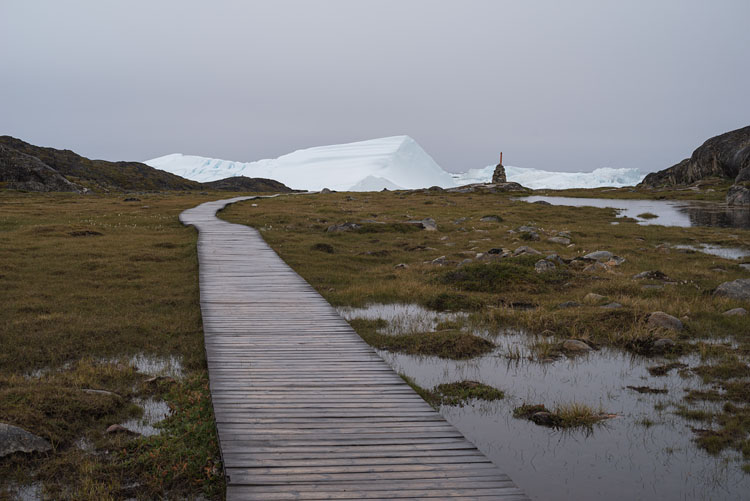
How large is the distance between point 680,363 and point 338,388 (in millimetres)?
6459

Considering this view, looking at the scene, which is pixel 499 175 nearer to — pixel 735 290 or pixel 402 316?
pixel 735 290

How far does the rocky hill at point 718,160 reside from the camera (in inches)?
2724

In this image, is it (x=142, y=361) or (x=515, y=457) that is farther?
(x=142, y=361)

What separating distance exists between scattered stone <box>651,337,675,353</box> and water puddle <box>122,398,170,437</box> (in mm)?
9032

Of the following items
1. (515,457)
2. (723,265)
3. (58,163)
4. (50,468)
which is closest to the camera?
(50,468)

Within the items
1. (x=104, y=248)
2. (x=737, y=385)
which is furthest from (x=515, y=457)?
(x=104, y=248)

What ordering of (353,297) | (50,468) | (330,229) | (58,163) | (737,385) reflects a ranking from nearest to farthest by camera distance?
(50,468), (737,385), (353,297), (330,229), (58,163)

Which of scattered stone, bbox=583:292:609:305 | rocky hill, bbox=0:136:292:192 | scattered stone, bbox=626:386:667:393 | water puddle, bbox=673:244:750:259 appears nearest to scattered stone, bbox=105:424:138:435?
scattered stone, bbox=626:386:667:393

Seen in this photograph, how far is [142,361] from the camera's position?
32.9ft

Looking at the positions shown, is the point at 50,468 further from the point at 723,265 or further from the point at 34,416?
the point at 723,265

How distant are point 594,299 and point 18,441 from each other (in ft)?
41.2

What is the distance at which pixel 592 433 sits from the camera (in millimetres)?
7754

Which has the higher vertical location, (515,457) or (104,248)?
(104,248)

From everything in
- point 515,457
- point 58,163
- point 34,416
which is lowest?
point 515,457
